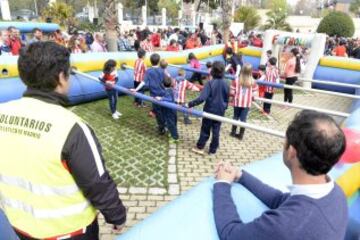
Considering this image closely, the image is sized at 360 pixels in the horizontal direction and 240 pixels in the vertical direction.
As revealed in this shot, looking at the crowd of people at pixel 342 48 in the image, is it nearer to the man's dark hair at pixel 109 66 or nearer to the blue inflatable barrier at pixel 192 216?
the man's dark hair at pixel 109 66

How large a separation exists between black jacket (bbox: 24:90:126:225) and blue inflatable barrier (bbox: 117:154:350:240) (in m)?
0.25

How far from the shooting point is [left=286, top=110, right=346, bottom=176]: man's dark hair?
1389 mm

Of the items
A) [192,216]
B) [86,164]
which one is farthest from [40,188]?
[192,216]

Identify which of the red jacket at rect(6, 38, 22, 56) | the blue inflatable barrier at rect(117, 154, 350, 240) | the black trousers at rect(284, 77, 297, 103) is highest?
the red jacket at rect(6, 38, 22, 56)

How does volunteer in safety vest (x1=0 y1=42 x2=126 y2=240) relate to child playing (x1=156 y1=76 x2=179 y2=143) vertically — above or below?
above

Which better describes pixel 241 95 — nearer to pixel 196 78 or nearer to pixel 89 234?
pixel 196 78

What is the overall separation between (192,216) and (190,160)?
3.52m

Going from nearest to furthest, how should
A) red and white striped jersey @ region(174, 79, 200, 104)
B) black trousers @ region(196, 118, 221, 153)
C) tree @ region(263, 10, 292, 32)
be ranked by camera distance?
black trousers @ region(196, 118, 221, 153), red and white striped jersey @ region(174, 79, 200, 104), tree @ region(263, 10, 292, 32)

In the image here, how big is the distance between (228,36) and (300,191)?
1486 cm

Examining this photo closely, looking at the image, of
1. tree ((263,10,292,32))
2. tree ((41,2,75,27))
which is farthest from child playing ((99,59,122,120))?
tree ((263,10,292,32))

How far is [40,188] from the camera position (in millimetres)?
1640

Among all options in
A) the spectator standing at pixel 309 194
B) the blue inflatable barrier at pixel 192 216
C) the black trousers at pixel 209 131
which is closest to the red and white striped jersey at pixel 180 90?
the black trousers at pixel 209 131

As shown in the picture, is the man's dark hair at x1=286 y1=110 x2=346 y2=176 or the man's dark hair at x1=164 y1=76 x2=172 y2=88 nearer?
the man's dark hair at x1=286 y1=110 x2=346 y2=176

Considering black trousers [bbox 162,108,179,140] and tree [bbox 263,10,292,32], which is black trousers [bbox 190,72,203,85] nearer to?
black trousers [bbox 162,108,179,140]
